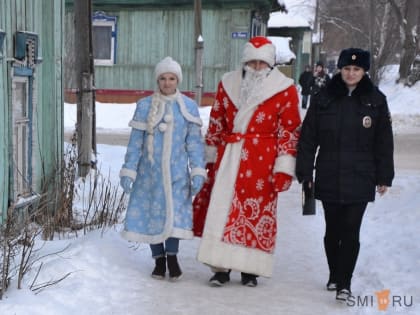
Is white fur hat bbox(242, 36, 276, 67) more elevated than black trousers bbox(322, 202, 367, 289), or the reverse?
white fur hat bbox(242, 36, 276, 67)

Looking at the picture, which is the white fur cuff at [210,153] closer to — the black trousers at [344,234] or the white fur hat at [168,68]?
the white fur hat at [168,68]

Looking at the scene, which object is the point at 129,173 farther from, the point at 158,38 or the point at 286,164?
the point at 158,38

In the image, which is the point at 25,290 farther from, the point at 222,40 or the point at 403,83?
the point at 403,83

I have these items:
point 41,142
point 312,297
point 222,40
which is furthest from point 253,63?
point 222,40

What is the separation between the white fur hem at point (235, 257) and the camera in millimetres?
4691

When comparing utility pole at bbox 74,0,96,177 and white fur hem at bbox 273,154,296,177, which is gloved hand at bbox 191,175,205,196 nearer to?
white fur hem at bbox 273,154,296,177

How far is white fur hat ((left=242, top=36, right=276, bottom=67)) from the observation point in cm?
465

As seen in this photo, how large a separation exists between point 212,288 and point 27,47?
271 centimetres

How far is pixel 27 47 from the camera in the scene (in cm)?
581

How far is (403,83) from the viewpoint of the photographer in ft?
71.0

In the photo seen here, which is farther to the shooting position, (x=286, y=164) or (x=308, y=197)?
(x=308, y=197)

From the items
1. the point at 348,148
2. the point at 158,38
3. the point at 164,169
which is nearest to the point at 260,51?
the point at 348,148

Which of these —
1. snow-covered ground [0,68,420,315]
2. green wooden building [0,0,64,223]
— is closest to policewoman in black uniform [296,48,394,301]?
snow-covered ground [0,68,420,315]

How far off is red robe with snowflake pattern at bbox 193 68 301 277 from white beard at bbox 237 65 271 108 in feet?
0.08
